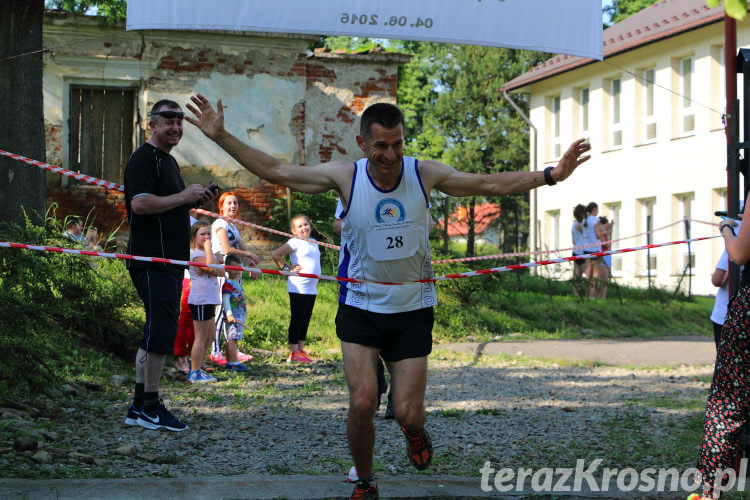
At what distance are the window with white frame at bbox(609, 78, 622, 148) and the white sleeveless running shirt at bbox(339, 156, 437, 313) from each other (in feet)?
103

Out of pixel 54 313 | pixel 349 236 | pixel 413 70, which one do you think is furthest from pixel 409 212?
pixel 413 70

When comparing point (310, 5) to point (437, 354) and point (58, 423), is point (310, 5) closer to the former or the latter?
point (58, 423)

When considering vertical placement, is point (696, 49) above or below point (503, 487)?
above

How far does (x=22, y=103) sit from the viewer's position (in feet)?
34.3

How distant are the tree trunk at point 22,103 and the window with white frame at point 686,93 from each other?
2421 centimetres

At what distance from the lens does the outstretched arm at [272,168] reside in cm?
538

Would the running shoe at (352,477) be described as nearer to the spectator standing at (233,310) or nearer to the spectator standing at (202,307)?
the spectator standing at (202,307)

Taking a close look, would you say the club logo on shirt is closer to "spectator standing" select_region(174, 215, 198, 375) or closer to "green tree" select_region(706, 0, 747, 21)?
"green tree" select_region(706, 0, 747, 21)

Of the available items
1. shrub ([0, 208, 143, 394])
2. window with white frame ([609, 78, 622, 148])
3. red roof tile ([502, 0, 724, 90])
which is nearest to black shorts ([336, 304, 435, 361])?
shrub ([0, 208, 143, 394])

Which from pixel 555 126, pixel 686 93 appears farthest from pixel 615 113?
pixel 686 93

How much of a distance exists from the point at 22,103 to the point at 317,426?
5.20m

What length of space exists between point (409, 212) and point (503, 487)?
180 centimetres

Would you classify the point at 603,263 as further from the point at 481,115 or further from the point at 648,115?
the point at 481,115

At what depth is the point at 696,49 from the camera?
98.3ft
